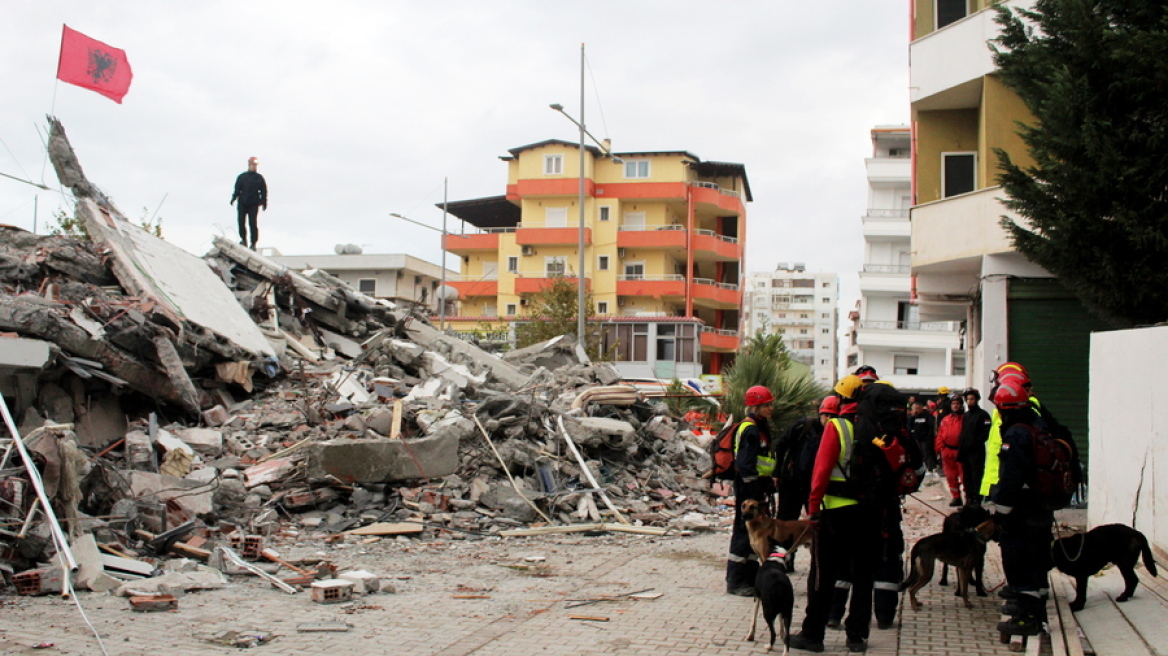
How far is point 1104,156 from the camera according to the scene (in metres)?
10.6

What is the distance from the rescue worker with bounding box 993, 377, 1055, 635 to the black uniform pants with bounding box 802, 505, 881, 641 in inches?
31.4

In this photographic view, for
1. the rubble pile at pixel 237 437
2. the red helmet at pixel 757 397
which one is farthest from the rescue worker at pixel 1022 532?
the rubble pile at pixel 237 437

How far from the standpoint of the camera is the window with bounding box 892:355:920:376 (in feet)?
184

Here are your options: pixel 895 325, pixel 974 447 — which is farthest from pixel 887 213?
pixel 974 447

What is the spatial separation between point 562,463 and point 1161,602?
770 centimetres

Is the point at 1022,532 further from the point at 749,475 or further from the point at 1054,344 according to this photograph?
the point at 1054,344

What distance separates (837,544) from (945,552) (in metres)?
1.47

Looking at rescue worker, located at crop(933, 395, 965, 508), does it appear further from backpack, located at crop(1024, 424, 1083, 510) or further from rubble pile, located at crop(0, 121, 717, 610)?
backpack, located at crop(1024, 424, 1083, 510)

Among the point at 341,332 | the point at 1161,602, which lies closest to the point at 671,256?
the point at 341,332

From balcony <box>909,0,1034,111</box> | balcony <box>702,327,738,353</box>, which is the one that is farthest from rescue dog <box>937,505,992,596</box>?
balcony <box>702,327,738,353</box>

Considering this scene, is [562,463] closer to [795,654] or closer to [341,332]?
[795,654]

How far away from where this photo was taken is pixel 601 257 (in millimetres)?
55062

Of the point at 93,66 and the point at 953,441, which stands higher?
the point at 93,66

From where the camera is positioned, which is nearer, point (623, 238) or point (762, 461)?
point (762, 461)
